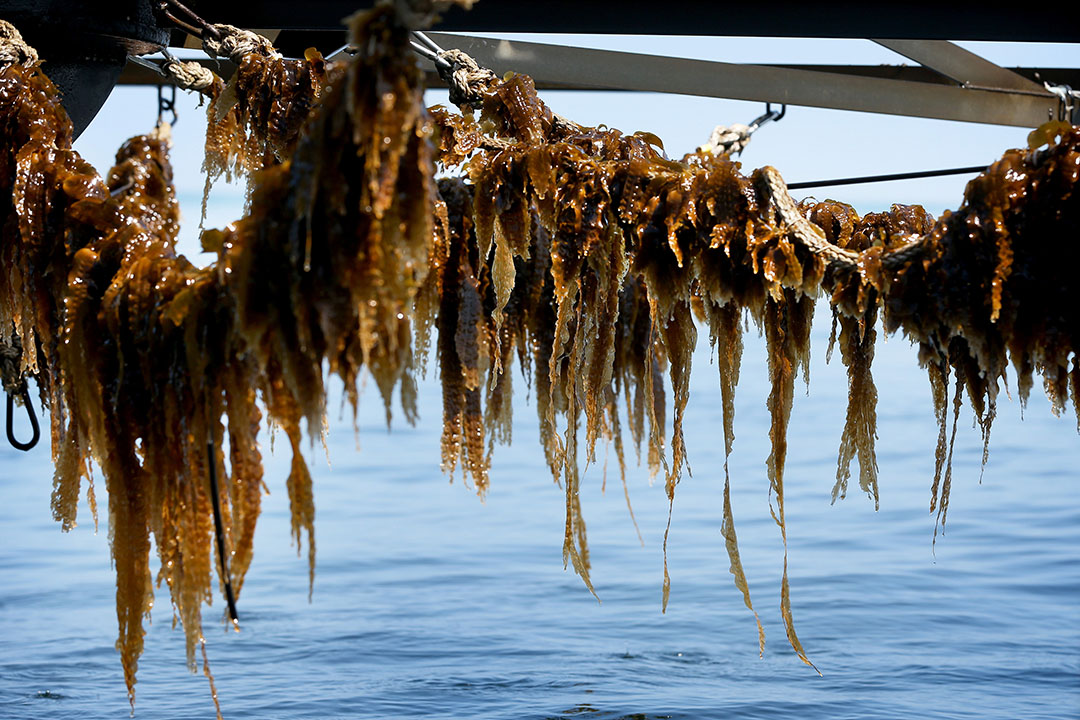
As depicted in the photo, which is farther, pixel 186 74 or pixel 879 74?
pixel 879 74

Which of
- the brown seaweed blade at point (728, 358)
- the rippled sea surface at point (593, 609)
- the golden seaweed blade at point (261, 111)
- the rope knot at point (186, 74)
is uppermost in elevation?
the rope knot at point (186, 74)

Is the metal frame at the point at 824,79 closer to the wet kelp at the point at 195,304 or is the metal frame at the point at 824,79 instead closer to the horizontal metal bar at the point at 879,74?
the horizontal metal bar at the point at 879,74

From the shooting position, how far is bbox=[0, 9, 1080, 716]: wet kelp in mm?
1692

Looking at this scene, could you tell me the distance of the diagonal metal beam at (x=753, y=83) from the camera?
4234 mm

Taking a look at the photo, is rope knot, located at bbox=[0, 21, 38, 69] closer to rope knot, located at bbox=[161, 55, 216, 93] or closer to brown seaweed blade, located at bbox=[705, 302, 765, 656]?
rope knot, located at bbox=[161, 55, 216, 93]

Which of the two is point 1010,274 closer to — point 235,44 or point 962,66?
point 235,44

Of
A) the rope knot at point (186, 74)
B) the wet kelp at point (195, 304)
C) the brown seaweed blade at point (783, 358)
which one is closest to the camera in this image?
the wet kelp at point (195, 304)

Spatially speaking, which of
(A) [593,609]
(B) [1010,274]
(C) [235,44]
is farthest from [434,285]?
(A) [593,609]

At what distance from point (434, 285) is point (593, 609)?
4.18 m

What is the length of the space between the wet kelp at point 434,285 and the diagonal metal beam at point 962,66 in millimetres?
1578

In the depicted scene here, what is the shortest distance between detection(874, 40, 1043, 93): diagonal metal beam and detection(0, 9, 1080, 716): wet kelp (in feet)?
5.18

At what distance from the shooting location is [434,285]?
106 inches

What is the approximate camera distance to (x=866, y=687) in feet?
15.9

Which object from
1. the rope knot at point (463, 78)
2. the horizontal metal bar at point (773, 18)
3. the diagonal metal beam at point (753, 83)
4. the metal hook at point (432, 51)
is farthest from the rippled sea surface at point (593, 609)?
the diagonal metal beam at point (753, 83)
